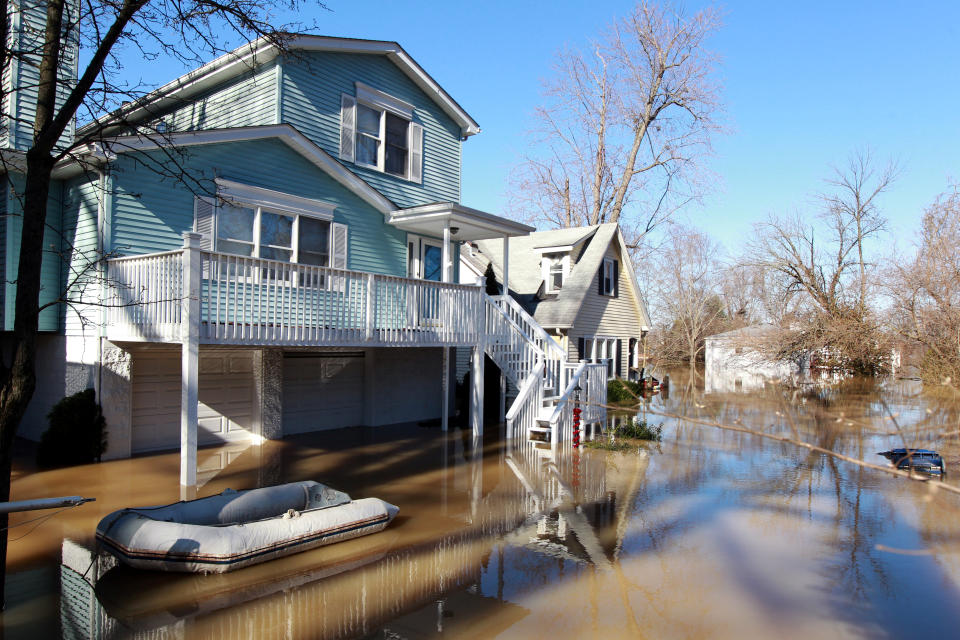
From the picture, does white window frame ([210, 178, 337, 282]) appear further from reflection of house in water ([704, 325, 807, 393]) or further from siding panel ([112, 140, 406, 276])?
reflection of house in water ([704, 325, 807, 393])

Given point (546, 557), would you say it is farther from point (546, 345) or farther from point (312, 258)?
point (546, 345)

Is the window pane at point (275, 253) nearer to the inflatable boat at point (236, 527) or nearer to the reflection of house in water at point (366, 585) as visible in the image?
the inflatable boat at point (236, 527)

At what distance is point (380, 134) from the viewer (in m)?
16.6

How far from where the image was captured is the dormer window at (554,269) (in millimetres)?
24453

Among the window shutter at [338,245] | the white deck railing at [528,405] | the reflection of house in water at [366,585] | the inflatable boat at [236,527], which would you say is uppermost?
the window shutter at [338,245]

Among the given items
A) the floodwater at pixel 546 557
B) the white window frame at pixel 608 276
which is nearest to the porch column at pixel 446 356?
the floodwater at pixel 546 557

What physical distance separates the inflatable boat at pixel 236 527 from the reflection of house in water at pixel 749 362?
23.9m

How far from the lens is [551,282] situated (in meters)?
24.7

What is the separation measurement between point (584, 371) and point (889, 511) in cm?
717

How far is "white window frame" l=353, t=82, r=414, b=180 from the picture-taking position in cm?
1614

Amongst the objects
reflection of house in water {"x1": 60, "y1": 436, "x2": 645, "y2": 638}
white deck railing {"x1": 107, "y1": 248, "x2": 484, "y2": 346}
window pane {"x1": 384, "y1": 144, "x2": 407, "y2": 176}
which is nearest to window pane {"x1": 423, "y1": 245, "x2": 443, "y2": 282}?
window pane {"x1": 384, "y1": 144, "x2": 407, "y2": 176}

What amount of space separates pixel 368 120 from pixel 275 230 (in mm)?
4853

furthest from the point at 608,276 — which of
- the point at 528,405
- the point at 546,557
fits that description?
the point at 546,557

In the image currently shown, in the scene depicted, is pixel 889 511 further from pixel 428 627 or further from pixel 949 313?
pixel 949 313
